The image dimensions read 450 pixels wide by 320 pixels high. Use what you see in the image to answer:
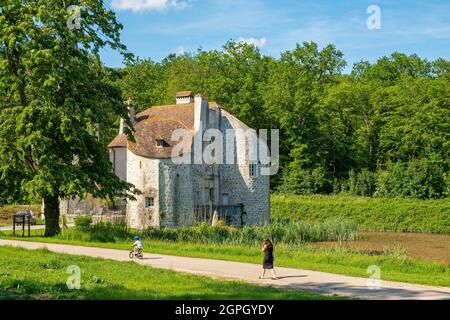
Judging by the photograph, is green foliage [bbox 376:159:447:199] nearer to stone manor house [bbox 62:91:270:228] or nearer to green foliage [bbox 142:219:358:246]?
stone manor house [bbox 62:91:270:228]

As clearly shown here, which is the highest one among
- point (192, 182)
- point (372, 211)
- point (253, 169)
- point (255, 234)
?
point (253, 169)

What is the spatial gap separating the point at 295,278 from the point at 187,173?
25.0 metres

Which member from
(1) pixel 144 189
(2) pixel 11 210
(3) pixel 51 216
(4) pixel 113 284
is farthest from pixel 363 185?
(4) pixel 113 284

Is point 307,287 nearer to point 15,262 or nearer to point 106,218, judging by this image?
point 15,262

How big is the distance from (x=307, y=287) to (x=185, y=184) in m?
26.3

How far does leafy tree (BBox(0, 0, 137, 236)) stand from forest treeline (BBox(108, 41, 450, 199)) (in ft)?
111

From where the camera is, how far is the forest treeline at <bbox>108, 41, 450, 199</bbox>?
6188 cm

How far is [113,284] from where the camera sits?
15.2 metres

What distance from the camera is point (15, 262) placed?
60.4 feet

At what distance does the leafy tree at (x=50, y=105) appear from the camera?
1112 inches

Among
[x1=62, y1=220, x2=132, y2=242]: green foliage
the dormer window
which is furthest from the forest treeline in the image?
[x1=62, y1=220, x2=132, y2=242]: green foliage

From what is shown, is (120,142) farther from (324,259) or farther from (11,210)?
(324,259)
